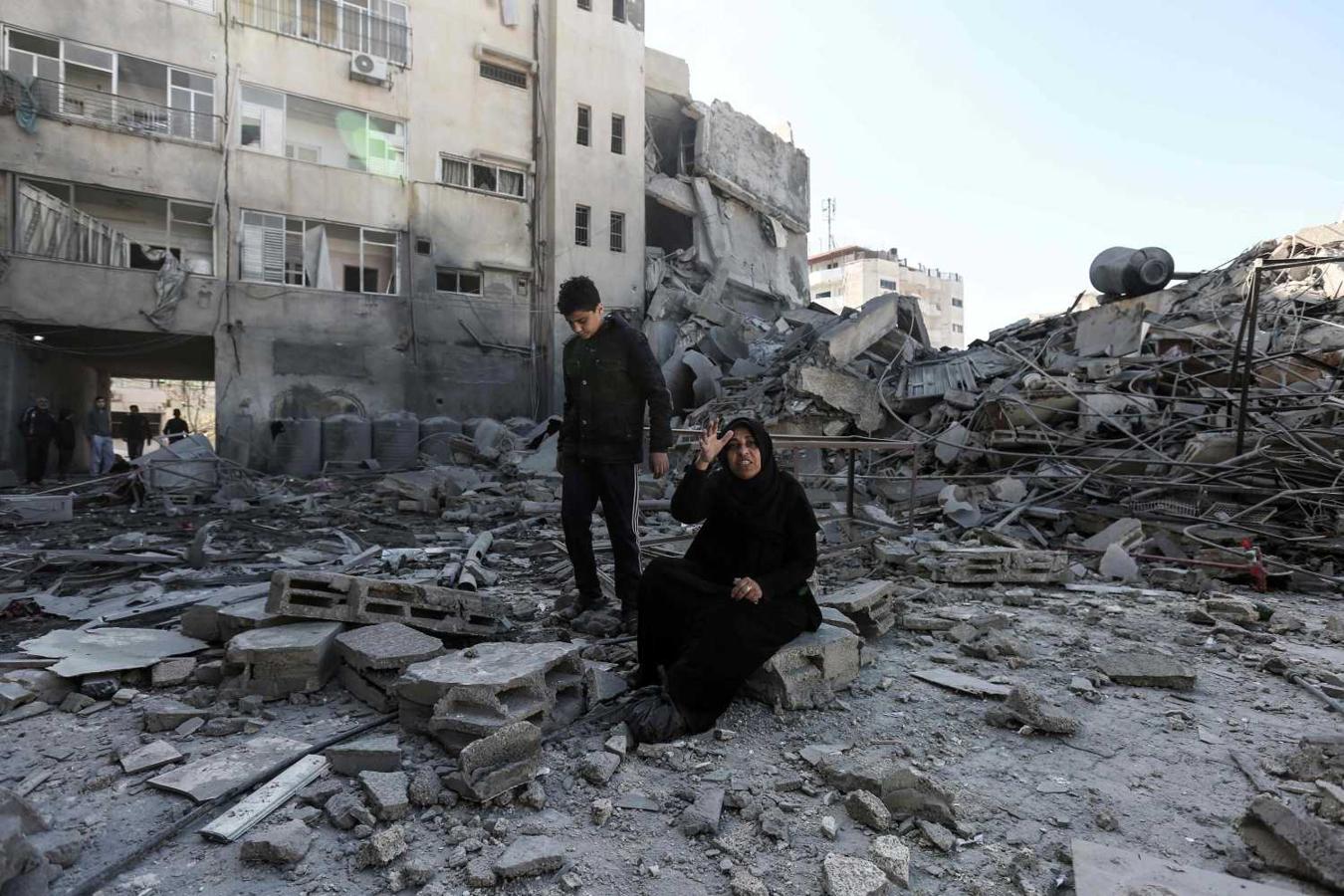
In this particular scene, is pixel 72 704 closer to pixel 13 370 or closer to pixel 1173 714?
pixel 1173 714

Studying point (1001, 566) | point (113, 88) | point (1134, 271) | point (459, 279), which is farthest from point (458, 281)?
point (1001, 566)

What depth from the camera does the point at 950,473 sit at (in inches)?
353

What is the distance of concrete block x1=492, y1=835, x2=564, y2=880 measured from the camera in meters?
1.82

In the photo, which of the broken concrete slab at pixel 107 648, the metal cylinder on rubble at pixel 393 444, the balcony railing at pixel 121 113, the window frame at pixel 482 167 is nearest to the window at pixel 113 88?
the balcony railing at pixel 121 113

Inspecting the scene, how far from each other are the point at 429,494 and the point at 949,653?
21.8 ft

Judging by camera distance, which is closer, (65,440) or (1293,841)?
(1293,841)

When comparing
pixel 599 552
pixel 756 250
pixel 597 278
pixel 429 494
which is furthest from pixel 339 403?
pixel 756 250

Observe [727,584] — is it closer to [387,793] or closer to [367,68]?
[387,793]

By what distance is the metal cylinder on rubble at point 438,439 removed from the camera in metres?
14.5

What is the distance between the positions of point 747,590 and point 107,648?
2.80m

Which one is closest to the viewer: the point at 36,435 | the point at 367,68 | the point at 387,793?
the point at 387,793

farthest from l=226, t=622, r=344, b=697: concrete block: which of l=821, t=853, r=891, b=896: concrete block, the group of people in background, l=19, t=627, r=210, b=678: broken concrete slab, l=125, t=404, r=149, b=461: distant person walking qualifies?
l=125, t=404, r=149, b=461: distant person walking

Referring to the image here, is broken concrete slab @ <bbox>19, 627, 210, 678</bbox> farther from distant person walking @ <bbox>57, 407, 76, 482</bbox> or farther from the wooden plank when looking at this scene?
distant person walking @ <bbox>57, 407, 76, 482</bbox>

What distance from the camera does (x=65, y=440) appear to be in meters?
14.2
